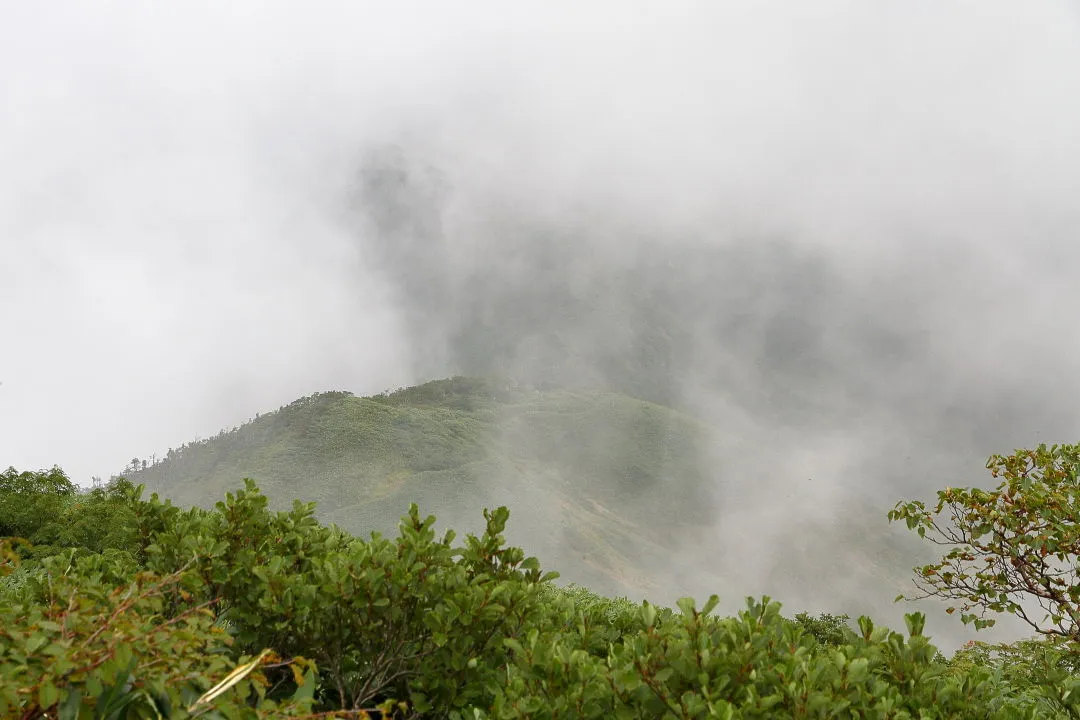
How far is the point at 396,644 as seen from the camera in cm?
401

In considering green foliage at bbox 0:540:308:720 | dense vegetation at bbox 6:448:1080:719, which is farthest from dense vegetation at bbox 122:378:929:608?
green foliage at bbox 0:540:308:720

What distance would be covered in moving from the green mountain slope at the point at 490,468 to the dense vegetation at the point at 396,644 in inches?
2127

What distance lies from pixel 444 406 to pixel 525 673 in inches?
4556

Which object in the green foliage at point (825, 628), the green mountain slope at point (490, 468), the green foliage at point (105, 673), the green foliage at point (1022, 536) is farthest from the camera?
the green mountain slope at point (490, 468)

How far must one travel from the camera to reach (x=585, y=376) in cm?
17250

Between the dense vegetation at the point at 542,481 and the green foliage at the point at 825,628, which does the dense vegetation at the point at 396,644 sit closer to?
the green foliage at the point at 825,628

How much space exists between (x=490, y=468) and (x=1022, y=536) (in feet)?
270

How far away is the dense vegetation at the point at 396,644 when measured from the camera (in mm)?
2178

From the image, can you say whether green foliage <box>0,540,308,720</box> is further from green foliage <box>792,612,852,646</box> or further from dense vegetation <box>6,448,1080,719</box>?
green foliage <box>792,612,852,646</box>

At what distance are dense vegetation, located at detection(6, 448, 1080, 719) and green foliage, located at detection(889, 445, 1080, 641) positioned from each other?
0.33 feet

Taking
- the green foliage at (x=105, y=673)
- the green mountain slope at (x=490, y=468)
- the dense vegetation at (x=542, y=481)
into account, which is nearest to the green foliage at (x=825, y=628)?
the green foliage at (x=105, y=673)

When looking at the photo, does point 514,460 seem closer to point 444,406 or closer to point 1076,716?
point 444,406

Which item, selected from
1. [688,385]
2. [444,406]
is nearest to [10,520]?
[444,406]

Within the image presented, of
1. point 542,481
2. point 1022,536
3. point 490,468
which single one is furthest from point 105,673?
point 542,481
